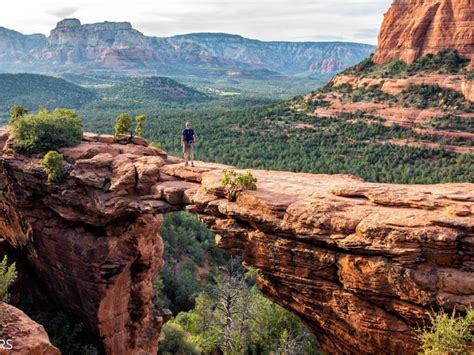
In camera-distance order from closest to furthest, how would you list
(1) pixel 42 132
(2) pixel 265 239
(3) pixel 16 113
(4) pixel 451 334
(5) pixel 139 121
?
(4) pixel 451 334 < (2) pixel 265 239 < (1) pixel 42 132 < (3) pixel 16 113 < (5) pixel 139 121

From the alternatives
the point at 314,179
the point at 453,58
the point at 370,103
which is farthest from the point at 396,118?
the point at 314,179

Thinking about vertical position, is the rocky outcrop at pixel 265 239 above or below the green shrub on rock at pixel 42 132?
below

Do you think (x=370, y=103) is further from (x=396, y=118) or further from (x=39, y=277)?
(x=39, y=277)

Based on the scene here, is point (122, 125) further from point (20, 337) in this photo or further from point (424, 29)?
point (424, 29)

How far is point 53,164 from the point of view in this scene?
2123 centimetres

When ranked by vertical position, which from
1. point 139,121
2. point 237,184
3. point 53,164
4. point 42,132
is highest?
point 139,121

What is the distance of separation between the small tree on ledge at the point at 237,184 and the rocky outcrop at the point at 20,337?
812 centimetres

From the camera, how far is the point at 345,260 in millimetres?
14992

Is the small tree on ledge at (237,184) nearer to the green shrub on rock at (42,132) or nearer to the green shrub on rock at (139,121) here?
the green shrub on rock at (139,121)

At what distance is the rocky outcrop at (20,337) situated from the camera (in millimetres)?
12859

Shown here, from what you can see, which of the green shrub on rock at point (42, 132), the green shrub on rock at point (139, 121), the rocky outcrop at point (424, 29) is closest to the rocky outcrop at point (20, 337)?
the green shrub on rock at point (42, 132)

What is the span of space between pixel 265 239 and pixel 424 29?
3757 inches

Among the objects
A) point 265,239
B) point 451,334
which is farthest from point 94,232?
point 451,334

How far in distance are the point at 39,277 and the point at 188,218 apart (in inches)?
1428
